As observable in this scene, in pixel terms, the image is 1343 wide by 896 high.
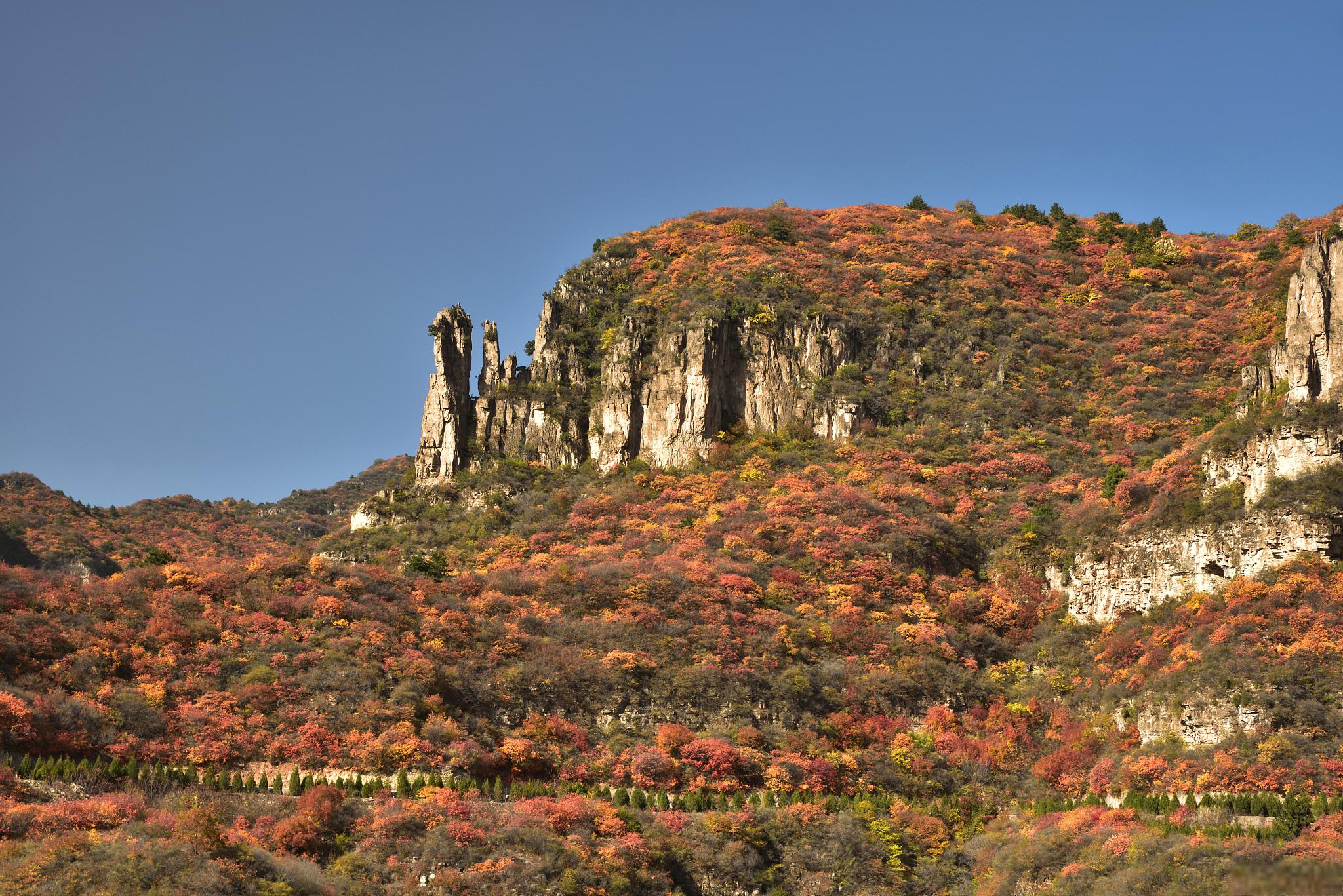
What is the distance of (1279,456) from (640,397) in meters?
44.5

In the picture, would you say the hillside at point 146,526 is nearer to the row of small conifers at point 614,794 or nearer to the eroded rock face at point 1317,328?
the row of small conifers at point 614,794

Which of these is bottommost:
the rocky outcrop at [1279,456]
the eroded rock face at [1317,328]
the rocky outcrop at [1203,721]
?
the rocky outcrop at [1203,721]

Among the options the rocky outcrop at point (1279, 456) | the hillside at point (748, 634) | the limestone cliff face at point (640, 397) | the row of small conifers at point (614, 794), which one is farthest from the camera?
the limestone cliff face at point (640, 397)

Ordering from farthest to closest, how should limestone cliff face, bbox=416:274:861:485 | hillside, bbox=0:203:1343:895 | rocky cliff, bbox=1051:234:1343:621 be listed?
limestone cliff face, bbox=416:274:861:485
rocky cliff, bbox=1051:234:1343:621
hillside, bbox=0:203:1343:895

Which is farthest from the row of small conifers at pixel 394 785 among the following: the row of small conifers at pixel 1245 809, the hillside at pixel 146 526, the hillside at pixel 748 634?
the hillside at pixel 146 526

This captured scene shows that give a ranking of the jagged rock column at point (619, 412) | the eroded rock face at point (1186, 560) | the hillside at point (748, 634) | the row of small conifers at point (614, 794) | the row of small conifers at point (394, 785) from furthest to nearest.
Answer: the jagged rock column at point (619, 412) → the eroded rock face at point (1186, 560) → the hillside at point (748, 634) → the row of small conifers at point (394, 785) → the row of small conifers at point (614, 794)

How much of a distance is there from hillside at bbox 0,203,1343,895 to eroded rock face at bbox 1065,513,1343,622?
755mm

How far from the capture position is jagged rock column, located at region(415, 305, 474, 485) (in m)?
87.6

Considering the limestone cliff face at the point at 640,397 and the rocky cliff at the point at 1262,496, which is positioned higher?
the limestone cliff face at the point at 640,397

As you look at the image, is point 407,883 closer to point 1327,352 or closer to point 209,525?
point 1327,352

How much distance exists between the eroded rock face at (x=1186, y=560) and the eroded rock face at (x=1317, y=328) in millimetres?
7604

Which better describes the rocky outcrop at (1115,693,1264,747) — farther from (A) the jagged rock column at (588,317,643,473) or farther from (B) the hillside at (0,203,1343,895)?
(A) the jagged rock column at (588,317,643,473)

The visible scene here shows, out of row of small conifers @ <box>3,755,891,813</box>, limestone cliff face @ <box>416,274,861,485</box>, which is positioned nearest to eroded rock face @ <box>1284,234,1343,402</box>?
row of small conifers @ <box>3,755,891,813</box>

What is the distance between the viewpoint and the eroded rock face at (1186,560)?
54.4m
